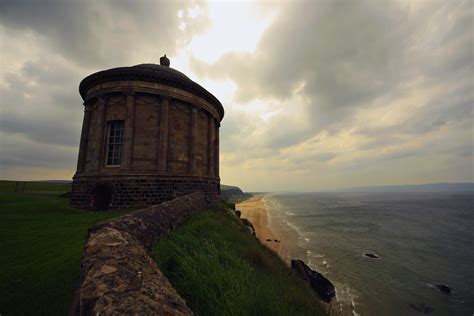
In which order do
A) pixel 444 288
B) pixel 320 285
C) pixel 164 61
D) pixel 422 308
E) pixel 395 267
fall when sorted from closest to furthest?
pixel 422 308 → pixel 320 285 → pixel 444 288 → pixel 395 267 → pixel 164 61

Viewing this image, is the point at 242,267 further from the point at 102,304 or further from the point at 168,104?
the point at 168,104

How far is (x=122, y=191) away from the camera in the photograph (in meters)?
12.7

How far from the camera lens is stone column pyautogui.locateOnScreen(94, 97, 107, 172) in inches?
534

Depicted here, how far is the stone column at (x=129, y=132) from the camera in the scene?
43.4ft

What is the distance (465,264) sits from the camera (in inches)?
674

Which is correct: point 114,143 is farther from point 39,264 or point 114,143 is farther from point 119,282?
point 119,282

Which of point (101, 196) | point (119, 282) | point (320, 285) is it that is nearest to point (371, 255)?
point (320, 285)

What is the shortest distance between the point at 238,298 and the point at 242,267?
4.77ft

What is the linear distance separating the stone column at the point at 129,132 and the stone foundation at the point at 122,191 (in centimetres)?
106

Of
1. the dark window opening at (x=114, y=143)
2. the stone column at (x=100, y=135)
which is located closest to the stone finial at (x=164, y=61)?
the stone column at (x=100, y=135)

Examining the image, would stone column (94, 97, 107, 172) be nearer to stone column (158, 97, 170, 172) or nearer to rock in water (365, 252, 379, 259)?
stone column (158, 97, 170, 172)

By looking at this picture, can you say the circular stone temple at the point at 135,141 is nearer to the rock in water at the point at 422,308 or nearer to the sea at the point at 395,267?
the sea at the point at 395,267

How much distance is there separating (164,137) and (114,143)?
3665 mm

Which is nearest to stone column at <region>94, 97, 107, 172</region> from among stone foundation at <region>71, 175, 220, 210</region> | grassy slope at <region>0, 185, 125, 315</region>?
stone foundation at <region>71, 175, 220, 210</region>
